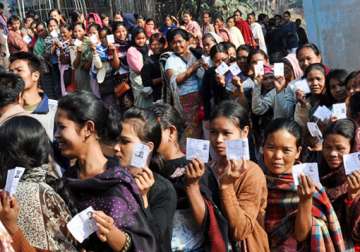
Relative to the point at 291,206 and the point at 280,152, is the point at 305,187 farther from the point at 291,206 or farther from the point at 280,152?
the point at 280,152

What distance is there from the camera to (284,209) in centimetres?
351

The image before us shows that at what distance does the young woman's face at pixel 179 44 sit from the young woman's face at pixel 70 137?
170 inches

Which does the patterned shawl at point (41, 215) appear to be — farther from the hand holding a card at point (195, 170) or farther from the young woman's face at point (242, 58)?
the young woman's face at point (242, 58)

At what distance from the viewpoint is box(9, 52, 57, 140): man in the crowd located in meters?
4.12

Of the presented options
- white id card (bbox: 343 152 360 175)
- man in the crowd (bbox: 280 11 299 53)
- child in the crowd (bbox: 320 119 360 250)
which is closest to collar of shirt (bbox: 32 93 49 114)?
child in the crowd (bbox: 320 119 360 250)

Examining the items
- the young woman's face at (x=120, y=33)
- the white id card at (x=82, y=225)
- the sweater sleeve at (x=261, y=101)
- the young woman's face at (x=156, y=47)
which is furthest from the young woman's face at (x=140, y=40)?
the white id card at (x=82, y=225)

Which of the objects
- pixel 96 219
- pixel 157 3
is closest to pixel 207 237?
pixel 96 219

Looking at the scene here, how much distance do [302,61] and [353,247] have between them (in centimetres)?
305

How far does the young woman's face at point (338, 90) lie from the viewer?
5.34m

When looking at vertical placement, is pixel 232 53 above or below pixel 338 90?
above

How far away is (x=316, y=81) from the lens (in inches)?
215

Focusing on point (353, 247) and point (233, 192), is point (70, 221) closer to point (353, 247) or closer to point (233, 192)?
point (233, 192)

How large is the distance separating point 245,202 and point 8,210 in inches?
49.6

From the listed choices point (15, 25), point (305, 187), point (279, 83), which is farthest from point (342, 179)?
point (15, 25)
